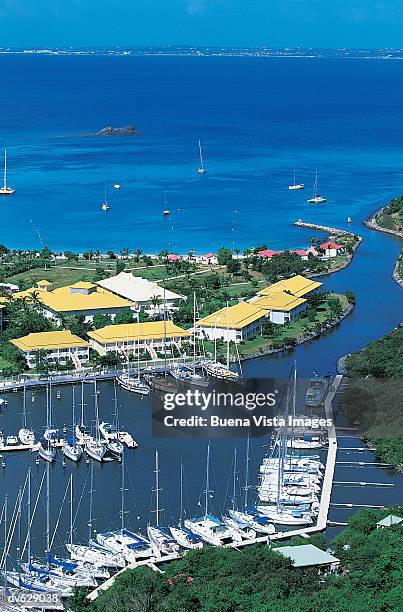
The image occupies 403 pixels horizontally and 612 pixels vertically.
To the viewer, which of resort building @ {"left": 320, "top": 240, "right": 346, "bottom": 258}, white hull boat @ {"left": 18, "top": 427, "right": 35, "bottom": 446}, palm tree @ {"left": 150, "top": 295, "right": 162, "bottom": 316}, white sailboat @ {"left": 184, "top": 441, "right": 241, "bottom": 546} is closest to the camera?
white sailboat @ {"left": 184, "top": 441, "right": 241, "bottom": 546}

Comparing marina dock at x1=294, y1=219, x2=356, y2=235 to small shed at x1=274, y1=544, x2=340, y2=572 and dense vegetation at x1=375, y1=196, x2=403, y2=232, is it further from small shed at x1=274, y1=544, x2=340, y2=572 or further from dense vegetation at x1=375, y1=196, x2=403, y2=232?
small shed at x1=274, y1=544, x2=340, y2=572

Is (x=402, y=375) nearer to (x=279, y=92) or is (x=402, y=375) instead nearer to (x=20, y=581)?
(x=20, y=581)

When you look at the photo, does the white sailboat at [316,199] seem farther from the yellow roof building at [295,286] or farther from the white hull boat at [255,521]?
the white hull boat at [255,521]

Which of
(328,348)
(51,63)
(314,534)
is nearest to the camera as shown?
(314,534)

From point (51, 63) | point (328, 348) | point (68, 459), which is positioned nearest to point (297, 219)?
point (328, 348)

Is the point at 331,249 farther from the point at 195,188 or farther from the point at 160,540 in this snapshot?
the point at 160,540

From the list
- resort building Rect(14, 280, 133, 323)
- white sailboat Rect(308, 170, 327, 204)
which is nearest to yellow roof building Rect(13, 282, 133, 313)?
resort building Rect(14, 280, 133, 323)

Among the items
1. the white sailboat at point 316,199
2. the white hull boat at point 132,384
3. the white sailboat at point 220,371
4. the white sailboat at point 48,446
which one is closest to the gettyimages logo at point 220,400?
the white hull boat at point 132,384
